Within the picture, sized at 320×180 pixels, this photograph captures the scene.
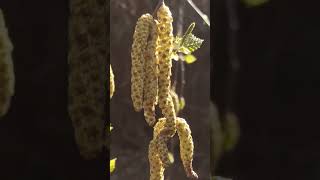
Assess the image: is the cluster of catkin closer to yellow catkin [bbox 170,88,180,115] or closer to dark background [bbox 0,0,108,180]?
yellow catkin [bbox 170,88,180,115]

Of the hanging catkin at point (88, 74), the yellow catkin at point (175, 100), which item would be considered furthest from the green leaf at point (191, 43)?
the hanging catkin at point (88, 74)

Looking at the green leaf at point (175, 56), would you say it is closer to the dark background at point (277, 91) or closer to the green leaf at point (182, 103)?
the green leaf at point (182, 103)

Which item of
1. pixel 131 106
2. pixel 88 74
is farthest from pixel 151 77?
pixel 88 74

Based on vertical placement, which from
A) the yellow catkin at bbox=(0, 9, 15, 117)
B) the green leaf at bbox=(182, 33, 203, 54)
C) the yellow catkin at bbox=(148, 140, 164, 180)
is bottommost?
the yellow catkin at bbox=(148, 140, 164, 180)

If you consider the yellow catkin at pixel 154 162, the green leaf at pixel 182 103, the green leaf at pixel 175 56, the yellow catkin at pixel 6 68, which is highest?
the green leaf at pixel 175 56

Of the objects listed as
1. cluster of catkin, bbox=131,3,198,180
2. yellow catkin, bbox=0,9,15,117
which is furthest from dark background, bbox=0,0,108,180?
cluster of catkin, bbox=131,3,198,180

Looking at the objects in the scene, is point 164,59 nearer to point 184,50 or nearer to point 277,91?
point 184,50
